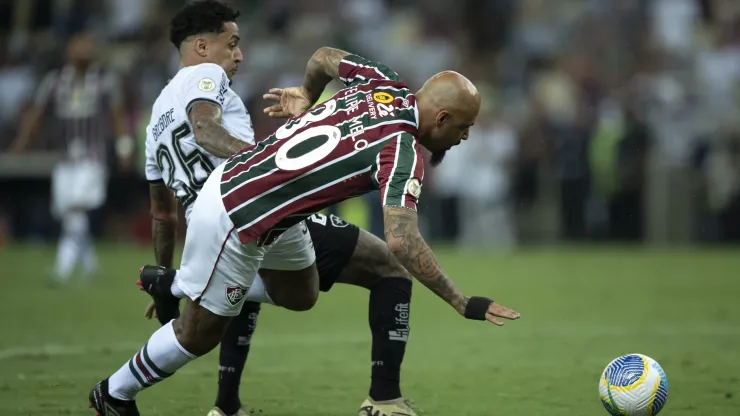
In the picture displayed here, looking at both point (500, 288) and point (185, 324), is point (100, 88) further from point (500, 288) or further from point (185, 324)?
point (185, 324)

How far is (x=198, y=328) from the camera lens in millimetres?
6227

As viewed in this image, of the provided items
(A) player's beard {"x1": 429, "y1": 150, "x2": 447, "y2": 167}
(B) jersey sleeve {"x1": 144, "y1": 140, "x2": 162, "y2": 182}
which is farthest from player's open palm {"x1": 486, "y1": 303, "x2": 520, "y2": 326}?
(B) jersey sleeve {"x1": 144, "y1": 140, "x2": 162, "y2": 182}

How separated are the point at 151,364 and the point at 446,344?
501 cm

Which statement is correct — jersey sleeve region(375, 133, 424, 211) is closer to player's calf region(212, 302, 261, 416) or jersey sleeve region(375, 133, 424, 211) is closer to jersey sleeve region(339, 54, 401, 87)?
jersey sleeve region(339, 54, 401, 87)

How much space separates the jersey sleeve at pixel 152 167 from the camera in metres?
6.97

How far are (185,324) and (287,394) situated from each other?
6.39ft

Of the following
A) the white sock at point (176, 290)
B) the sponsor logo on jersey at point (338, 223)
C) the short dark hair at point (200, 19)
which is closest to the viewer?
the white sock at point (176, 290)

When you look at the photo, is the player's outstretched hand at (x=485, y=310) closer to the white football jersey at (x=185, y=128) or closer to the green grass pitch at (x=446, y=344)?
the green grass pitch at (x=446, y=344)

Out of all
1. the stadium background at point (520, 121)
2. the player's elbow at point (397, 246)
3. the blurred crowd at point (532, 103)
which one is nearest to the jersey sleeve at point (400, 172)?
the player's elbow at point (397, 246)

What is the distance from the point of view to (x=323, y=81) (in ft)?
23.0

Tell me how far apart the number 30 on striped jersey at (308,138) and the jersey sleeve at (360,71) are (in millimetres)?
366

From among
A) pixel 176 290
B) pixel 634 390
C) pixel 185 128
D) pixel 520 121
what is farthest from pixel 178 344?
pixel 520 121

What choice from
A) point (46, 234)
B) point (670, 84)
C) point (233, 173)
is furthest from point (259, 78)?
point (233, 173)

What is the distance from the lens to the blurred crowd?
2088cm
